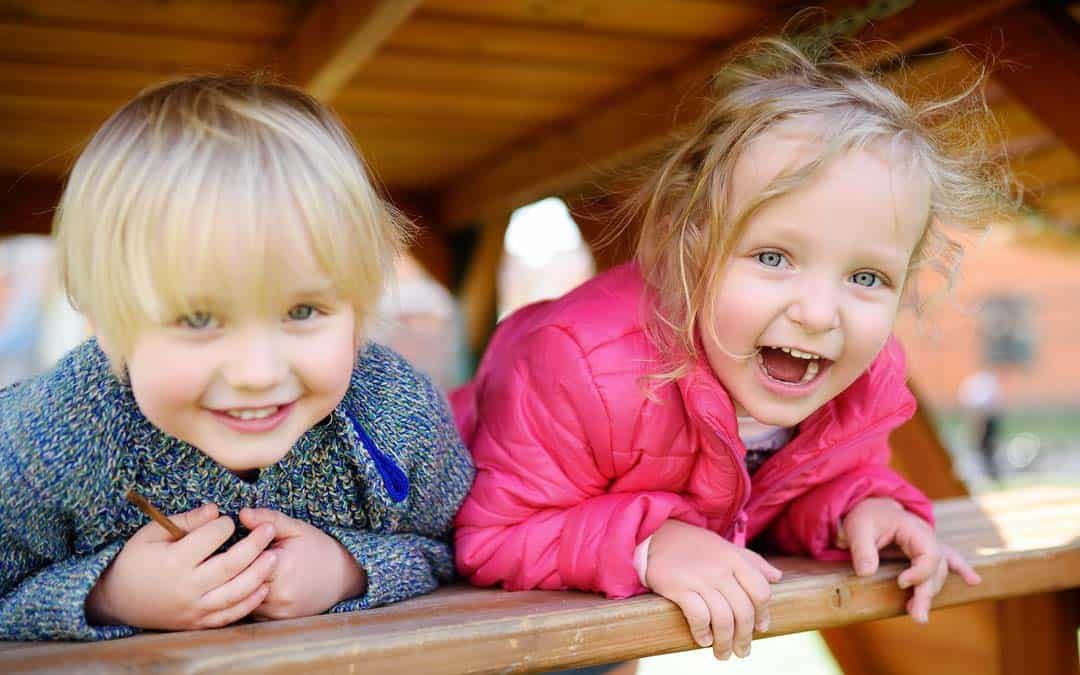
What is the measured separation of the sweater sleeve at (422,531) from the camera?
3.74ft

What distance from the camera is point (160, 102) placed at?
100 cm

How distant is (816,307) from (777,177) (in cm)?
14

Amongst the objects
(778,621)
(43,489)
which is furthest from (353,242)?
(778,621)

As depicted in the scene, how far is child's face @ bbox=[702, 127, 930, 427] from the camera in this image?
1129 mm

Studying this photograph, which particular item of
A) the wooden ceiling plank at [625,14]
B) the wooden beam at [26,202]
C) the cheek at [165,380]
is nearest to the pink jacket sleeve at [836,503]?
the cheek at [165,380]

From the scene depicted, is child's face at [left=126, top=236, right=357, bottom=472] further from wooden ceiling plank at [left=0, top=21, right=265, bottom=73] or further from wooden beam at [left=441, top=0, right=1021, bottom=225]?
wooden ceiling plank at [left=0, top=21, right=265, bottom=73]

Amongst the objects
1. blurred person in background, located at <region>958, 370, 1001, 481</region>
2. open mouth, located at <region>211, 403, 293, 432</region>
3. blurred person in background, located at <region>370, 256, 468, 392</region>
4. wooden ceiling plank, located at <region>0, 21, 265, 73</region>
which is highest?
wooden ceiling plank, located at <region>0, 21, 265, 73</region>

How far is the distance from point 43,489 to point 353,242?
1.21 ft

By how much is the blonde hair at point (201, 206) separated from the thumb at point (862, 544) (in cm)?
66

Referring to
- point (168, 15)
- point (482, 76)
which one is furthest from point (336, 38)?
point (482, 76)

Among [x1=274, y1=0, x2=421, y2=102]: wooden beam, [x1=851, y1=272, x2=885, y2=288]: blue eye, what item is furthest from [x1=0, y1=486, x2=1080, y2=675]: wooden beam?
[x1=274, y1=0, x2=421, y2=102]: wooden beam

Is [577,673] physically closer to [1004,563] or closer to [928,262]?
[1004,563]

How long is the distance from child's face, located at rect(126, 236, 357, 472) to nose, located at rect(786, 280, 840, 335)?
453 mm

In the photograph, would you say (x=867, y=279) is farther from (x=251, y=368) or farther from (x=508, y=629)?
(x=251, y=368)
